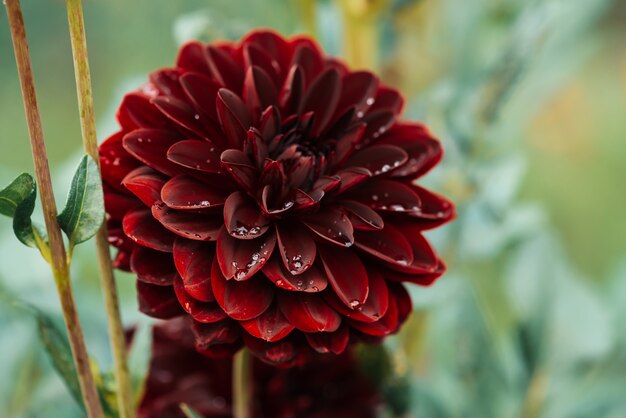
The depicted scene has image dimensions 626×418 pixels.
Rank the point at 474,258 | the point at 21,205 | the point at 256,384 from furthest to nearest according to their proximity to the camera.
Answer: the point at 474,258 < the point at 256,384 < the point at 21,205

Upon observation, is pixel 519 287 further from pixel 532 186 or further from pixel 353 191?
pixel 532 186

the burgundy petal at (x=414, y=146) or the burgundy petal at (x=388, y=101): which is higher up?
the burgundy petal at (x=388, y=101)

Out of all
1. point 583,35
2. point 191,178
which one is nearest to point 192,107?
point 191,178

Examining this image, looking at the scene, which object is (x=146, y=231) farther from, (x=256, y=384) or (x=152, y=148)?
(x=256, y=384)

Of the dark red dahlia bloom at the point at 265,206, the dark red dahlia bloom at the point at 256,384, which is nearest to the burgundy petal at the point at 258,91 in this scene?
the dark red dahlia bloom at the point at 265,206

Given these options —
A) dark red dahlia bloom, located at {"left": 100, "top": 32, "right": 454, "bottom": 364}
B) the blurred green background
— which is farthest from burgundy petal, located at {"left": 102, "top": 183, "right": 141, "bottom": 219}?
the blurred green background

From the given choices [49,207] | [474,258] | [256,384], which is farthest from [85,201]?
[474,258]

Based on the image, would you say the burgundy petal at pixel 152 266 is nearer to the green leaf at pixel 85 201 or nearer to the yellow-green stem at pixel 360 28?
the green leaf at pixel 85 201
